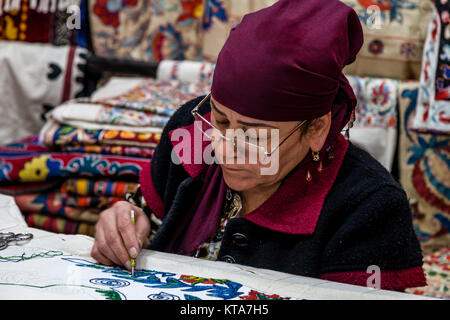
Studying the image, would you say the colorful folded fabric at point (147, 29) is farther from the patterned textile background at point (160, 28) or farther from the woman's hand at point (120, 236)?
the woman's hand at point (120, 236)

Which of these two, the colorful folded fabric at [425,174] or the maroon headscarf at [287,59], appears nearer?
the maroon headscarf at [287,59]

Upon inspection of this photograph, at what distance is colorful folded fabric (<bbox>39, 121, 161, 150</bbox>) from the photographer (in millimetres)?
1574

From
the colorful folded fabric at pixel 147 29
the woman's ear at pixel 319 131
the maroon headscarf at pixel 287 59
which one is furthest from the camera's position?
the colorful folded fabric at pixel 147 29

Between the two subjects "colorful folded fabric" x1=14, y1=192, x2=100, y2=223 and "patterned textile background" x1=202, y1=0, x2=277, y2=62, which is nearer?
"colorful folded fabric" x1=14, y1=192, x2=100, y2=223

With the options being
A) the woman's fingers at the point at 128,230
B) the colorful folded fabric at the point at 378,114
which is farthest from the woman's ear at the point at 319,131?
the colorful folded fabric at the point at 378,114

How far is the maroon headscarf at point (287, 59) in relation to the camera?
0.78m

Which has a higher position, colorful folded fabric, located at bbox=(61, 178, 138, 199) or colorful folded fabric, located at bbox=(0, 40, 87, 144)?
colorful folded fabric, located at bbox=(0, 40, 87, 144)

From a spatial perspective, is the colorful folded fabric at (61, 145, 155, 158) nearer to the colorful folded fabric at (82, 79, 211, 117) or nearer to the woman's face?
the colorful folded fabric at (82, 79, 211, 117)

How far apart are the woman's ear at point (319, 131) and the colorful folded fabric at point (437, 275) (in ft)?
1.91

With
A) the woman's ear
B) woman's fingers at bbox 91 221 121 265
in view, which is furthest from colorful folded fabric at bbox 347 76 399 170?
woman's fingers at bbox 91 221 121 265

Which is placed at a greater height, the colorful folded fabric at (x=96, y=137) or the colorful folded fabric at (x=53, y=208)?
the colorful folded fabric at (x=96, y=137)

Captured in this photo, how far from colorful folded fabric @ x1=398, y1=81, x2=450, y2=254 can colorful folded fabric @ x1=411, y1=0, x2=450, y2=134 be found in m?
0.12

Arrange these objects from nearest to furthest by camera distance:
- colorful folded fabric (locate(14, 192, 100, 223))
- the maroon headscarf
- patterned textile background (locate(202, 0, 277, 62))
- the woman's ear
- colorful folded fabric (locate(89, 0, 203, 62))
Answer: the maroon headscarf
the woman's ear
colorful folded fabric (locate(14, 192, 100, 223))
patterned textile background (locate(202, 0, 277, 62))
colorful folded fabric (locate(89, 0, 203, 62))
